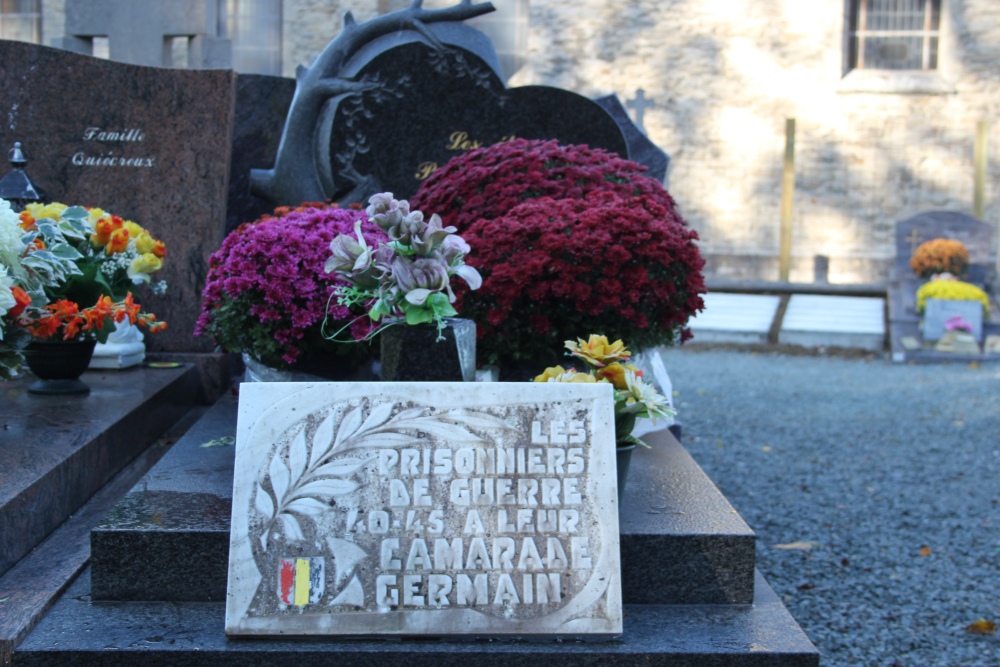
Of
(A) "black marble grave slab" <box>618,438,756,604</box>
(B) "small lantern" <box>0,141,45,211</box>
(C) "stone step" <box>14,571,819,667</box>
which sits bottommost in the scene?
(C) "stone step" <box>14,571,819,667</box>

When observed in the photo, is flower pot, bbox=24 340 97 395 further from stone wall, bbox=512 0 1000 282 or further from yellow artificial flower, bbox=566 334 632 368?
stone wall, bbox=512 0 1000 282

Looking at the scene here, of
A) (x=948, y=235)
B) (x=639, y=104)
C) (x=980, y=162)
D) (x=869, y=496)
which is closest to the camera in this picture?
(x=869, y=496)

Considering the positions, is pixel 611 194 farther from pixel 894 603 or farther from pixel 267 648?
pixel 267 648

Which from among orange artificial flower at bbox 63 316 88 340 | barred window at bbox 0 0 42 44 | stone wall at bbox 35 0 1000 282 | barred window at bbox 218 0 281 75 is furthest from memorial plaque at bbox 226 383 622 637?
barred window at bbox 0 0 42 44

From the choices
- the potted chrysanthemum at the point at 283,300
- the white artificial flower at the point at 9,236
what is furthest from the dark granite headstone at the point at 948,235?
the white artificial flower at the point at 9,236

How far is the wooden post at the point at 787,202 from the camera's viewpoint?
1471 cm

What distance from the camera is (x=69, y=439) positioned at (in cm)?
287

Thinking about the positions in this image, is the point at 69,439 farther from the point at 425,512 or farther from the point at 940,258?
the point at 940,258

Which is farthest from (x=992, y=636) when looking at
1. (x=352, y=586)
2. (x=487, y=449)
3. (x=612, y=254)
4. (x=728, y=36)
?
(x=728, y=36)

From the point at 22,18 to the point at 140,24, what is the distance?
12.1m

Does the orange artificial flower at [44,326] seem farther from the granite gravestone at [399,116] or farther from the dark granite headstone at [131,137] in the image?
the granite gravestone at [399,116]

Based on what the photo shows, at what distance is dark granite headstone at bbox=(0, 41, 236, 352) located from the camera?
440cm

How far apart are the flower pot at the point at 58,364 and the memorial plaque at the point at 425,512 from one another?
5.14 ft

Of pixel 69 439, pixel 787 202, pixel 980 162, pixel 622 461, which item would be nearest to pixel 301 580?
pixel 622 461
